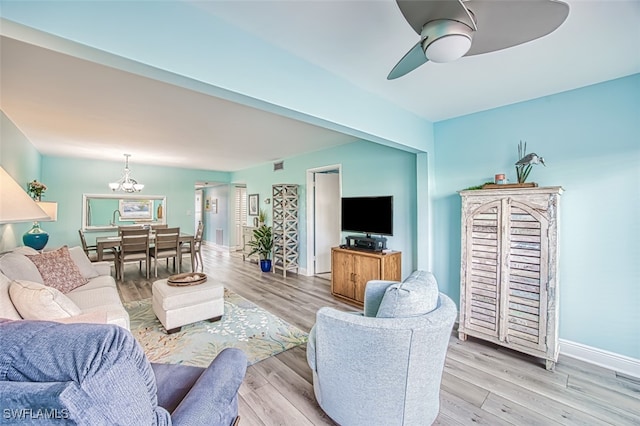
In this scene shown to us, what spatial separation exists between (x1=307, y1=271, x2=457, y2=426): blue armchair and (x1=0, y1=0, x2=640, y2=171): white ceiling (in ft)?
5.42

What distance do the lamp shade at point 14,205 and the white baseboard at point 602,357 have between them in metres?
4.33

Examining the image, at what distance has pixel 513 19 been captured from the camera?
1.16m

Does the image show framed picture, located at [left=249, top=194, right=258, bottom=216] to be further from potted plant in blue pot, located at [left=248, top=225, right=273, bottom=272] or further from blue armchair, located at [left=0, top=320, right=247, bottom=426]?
blue armchair, located at [left=0, top=320, right=247, bottom=426]

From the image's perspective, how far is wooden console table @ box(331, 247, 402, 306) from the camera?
343cm

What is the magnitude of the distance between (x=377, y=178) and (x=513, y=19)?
9.41ft

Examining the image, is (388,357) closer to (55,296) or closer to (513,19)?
(513,19)

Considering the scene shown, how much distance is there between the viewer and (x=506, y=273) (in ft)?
8.09

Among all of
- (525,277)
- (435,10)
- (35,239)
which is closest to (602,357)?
(525,277)

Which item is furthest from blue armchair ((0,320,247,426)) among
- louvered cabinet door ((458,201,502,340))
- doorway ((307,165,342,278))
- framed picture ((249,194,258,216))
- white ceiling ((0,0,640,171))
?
framed picture ((249,194,258,216))

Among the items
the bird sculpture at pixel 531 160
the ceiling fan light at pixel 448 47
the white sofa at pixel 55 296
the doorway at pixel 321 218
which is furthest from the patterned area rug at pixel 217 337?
the bird sculpture at pixel 531 160

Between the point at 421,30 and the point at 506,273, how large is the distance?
2.27 meters

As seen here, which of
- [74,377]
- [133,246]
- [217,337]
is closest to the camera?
[74,377]

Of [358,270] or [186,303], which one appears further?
[358,270]

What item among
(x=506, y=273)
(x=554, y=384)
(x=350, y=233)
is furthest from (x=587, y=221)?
(x=350, y=233)
